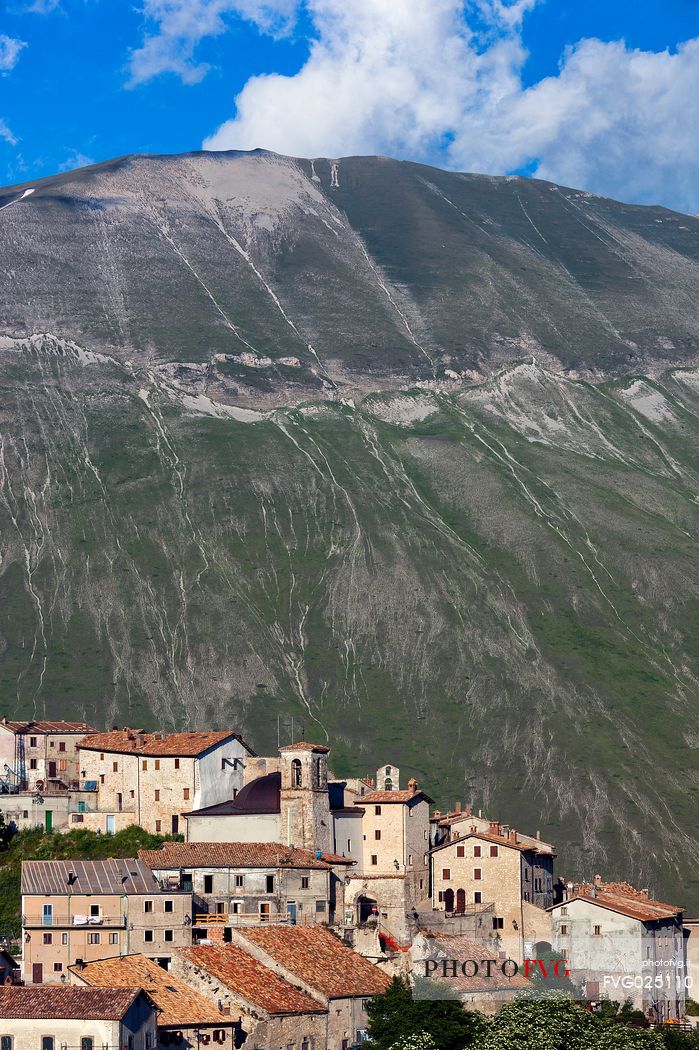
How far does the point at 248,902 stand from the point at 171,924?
6718 mm

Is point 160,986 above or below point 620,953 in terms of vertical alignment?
below

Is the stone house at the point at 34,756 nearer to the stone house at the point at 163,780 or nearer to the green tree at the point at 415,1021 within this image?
the stone house at the point at 163,780

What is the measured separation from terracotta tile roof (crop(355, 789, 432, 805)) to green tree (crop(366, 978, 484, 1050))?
1960 cm

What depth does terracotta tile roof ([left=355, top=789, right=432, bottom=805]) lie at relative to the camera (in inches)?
4432

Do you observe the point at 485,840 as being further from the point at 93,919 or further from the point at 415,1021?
the point at 93,919

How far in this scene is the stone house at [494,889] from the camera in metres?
109

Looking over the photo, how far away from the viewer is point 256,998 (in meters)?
89.9

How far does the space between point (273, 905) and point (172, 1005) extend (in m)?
17.3

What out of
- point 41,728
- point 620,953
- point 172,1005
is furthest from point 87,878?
point 41,728

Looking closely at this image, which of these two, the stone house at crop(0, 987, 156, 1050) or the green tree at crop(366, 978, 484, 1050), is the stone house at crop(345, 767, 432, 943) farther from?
the stone house at crop(0, 987, 156, 1050)

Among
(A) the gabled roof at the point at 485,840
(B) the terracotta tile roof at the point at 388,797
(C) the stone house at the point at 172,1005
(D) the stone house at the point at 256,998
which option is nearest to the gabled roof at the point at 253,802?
(B) the terracotta tile roof at the point at 388,797

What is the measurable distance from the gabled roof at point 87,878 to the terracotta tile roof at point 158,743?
1349 cm

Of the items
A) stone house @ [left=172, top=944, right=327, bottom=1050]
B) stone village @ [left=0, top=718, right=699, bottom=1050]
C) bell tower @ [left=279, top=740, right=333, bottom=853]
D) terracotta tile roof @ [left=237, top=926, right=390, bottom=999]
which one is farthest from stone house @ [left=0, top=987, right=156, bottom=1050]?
bell tower @ [left=279, top=740, right=333, bottom=853]

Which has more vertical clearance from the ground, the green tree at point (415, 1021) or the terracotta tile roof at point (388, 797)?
the terracotta tile roof at point (388, 797)
